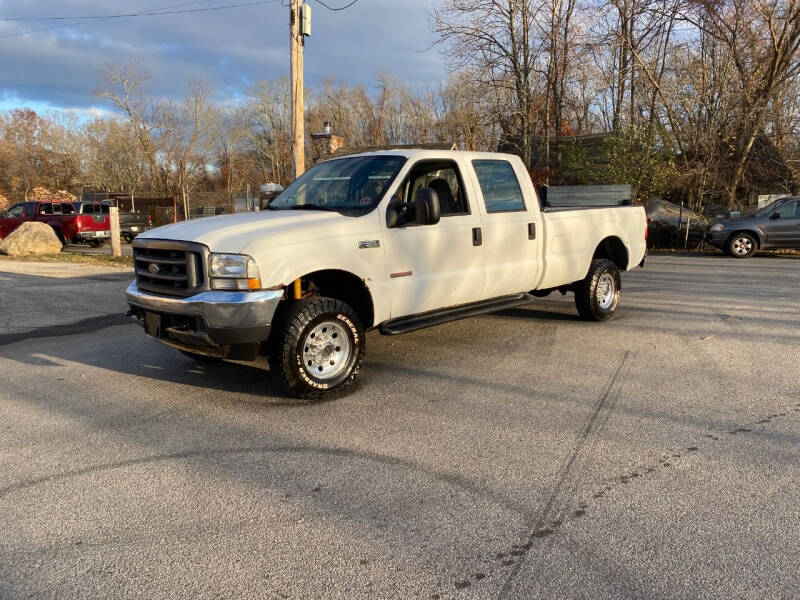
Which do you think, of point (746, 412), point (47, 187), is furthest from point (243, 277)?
point (47, 187)

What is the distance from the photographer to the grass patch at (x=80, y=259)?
15117mm

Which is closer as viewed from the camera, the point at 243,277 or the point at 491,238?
the point at 243,277

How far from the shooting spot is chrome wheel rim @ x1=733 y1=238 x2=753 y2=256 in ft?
53.2

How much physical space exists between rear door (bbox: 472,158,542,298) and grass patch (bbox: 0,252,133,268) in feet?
37.8

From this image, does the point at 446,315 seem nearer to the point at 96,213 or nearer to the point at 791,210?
the point at 791,210

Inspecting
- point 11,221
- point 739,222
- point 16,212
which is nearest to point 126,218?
point 16,212

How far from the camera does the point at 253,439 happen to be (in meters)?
4.04

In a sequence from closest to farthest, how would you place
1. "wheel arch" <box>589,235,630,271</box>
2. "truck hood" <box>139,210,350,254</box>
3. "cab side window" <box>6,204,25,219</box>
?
"truck hood" <box>139,210,350,254</box>
"wheel arch" <box>589,235,630,271</box>
"cab side window" <box>6,204,25,219</box>

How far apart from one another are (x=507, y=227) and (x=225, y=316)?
3214 mm

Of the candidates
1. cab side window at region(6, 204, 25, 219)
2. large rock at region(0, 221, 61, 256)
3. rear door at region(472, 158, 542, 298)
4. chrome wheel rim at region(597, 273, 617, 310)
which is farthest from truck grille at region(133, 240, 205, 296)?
cab side window at region(6, 204, 25, 219)

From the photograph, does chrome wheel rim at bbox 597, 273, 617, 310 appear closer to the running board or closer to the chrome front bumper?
the running board

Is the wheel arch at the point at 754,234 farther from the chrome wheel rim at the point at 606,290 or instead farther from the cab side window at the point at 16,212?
the cab side window at the point at 16,212

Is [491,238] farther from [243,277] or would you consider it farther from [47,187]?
[47,187]

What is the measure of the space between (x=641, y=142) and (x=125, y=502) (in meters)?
21.1
